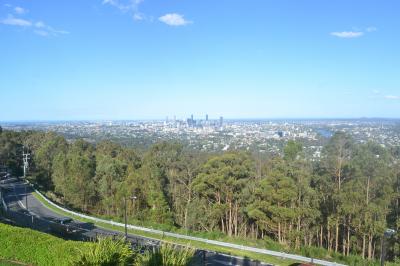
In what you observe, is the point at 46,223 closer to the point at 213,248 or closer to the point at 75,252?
the point at 213,248

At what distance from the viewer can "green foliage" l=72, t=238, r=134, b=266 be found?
1017 centimetres

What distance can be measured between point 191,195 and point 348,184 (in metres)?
15.9

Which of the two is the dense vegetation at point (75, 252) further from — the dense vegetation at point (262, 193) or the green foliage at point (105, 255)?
the dense vegetation at point (262, 193)

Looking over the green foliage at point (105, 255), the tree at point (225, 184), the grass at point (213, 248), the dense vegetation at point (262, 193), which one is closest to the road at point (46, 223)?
the grass at point (213, 248)

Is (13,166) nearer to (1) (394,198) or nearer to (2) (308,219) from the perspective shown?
(2) (308,219)

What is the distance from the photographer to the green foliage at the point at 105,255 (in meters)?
10.2

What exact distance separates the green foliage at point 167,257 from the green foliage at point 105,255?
0.85m

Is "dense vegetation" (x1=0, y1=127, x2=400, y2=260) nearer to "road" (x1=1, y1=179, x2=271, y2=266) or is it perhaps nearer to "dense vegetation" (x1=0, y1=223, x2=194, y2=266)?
"road" (x1=1, y1=179, x2=271, y2=266)

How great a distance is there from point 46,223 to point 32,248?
17443 millimetres

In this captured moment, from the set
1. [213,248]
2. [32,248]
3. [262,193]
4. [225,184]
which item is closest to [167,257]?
[32,248]

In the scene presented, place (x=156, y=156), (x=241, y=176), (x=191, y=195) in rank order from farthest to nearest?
1. (x=156, y=156)
2. (x=191, y=195)
3. (x=241, y=176)

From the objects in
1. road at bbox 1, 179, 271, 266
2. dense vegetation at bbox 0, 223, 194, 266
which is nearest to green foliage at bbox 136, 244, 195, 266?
dense vegetation at bbox 0, 223, 194, 266

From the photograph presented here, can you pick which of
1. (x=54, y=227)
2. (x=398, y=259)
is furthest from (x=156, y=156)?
(x=398, y=259)

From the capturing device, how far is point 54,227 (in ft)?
85.9
